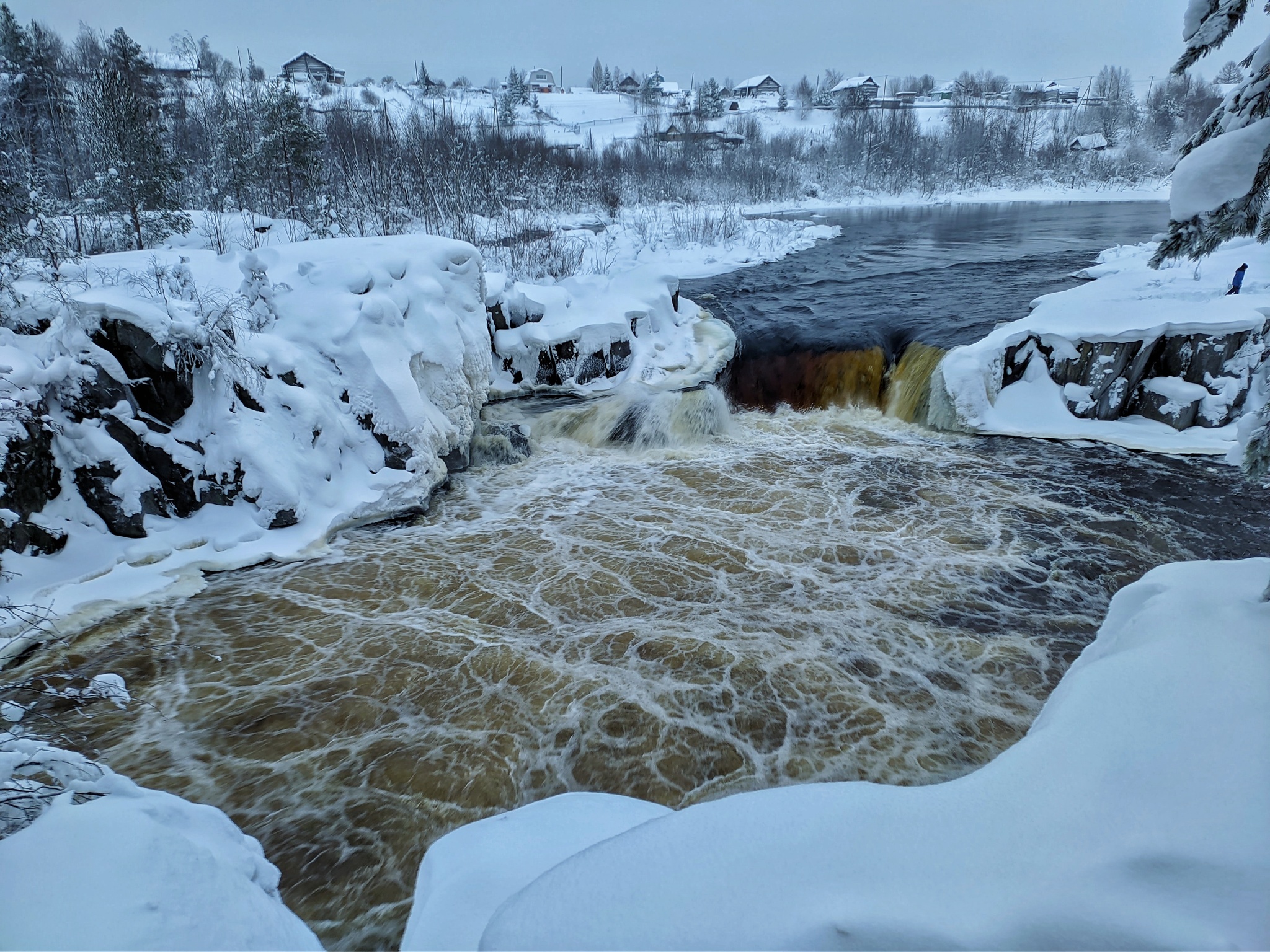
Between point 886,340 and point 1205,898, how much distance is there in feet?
34.0

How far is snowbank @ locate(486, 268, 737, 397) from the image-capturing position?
10141 millimetres

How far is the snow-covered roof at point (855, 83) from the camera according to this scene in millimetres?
76544

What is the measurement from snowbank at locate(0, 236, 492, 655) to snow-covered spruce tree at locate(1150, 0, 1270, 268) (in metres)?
6.72

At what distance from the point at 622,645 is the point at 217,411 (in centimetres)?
467

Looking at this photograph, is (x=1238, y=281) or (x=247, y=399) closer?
(x=247, y=399)

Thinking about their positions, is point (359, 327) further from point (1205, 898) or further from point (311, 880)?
point (1205, 898)

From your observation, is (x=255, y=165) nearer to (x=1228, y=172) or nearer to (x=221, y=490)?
(x=221, y=490)

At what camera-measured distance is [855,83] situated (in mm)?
78250

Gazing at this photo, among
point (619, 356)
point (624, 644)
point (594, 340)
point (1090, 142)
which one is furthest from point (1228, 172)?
point (1090, 142)

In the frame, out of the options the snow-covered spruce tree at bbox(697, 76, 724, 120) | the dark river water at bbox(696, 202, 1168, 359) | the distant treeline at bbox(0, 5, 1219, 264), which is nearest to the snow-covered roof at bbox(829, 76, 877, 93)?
the snow-covered spruce tree at bbox(697, 76, 724, 120)

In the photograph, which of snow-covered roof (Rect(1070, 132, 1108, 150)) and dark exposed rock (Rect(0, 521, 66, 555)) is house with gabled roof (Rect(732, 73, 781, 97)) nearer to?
snow-covered roof (Rect(1070, 132, 1108, 150))

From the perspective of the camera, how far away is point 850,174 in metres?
48.7

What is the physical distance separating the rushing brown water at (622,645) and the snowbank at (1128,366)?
1.01m

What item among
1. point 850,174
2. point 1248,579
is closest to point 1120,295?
point 1248,579
